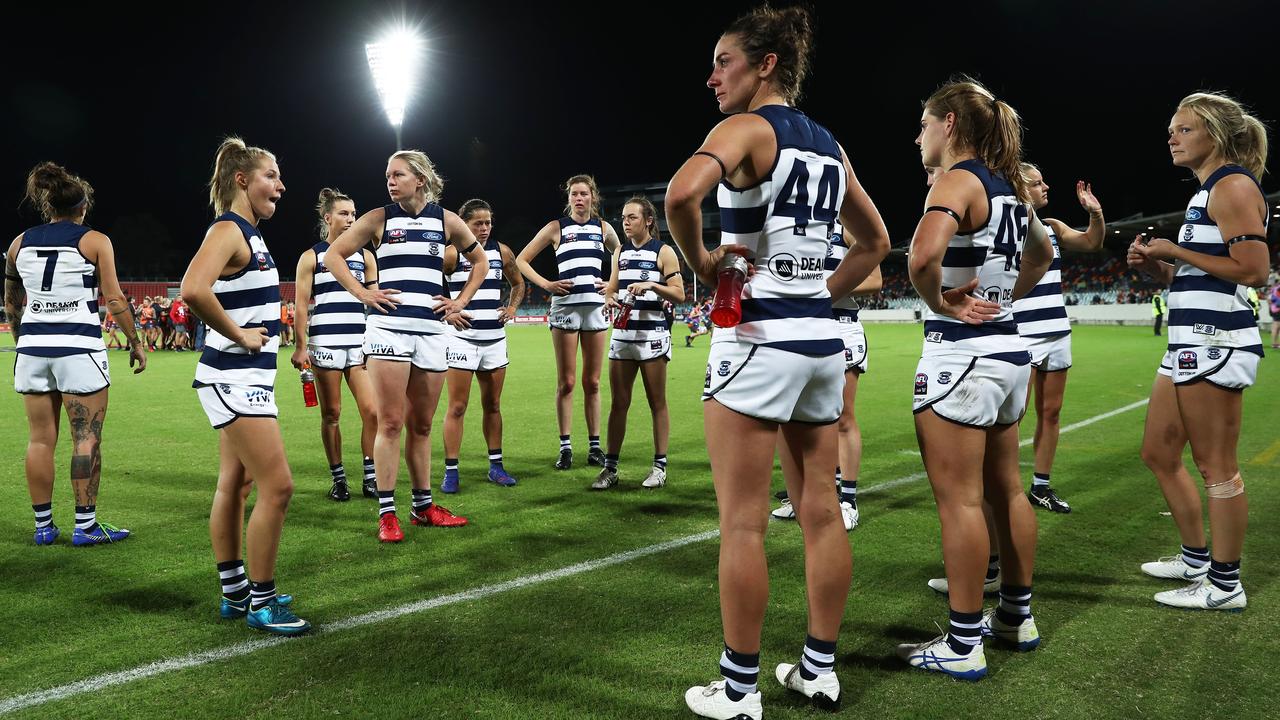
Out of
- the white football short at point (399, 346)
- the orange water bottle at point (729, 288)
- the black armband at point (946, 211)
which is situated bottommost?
the white football short at point (399, 346)

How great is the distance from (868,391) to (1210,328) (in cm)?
981

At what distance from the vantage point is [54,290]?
5.16 metres

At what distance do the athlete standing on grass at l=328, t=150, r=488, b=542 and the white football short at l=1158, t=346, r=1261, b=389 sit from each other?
168 inches

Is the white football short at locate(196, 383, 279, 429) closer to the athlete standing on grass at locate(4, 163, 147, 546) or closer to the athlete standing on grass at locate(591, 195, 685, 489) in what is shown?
the athlete standing on grass at locate(4, 163, 147, 546)

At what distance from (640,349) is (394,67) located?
11.5 m

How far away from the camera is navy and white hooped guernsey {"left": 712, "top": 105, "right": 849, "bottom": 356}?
2658 millimetres

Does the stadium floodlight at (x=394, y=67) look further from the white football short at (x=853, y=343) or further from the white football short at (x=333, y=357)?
the white football short at (x=853, y=343)

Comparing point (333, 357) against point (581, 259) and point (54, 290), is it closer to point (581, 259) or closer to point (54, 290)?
point (54, 290)

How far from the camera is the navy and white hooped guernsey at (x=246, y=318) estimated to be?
368 cm

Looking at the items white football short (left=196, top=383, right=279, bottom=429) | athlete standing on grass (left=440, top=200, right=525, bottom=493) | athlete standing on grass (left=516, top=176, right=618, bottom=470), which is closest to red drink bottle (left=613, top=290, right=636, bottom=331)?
athlete standing on grass (left=516, top=176, right=618, bottom=470)

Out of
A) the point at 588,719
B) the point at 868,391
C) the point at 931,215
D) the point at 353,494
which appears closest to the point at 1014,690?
the point at 588,719

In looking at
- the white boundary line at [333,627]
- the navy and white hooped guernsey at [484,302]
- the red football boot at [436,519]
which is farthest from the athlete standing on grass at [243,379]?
the navy and white hooped guernsey at [484,302]

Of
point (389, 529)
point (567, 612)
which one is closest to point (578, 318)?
point (389, 529)

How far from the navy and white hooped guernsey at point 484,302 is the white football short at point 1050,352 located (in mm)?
4286
